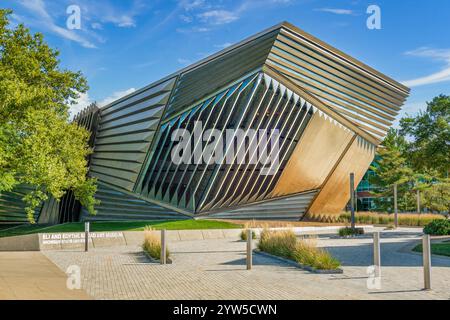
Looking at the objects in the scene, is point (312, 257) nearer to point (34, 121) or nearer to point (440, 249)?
point (440, 249)

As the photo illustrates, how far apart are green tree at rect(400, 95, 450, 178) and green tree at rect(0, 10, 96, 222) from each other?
19225 millimetres

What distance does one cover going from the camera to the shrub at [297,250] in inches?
467

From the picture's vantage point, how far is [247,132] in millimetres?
29016

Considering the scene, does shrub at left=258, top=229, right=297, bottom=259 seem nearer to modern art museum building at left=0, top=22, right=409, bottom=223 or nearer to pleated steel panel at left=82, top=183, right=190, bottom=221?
modern art museum building at left=0, top=22, right=409, bottom=223

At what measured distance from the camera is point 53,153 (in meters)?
23.4

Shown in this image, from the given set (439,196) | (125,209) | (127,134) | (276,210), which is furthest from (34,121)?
(439,196)

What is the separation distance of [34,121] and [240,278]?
13.1 metres

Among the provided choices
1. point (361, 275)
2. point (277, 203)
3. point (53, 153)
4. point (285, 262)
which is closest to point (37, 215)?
point (53, 153)

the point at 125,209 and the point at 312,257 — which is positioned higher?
the point at 125,209

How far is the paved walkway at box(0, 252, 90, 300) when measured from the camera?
8.55 m

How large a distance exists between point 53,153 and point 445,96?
22.8 metres

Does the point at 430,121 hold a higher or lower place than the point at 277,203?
higher

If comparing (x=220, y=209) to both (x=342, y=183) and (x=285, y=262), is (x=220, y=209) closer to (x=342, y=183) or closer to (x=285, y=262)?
(x=342, y=183)

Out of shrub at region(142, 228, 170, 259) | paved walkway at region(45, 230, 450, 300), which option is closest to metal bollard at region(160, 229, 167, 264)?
paved walkway at region(45, 230, 450, 300)
